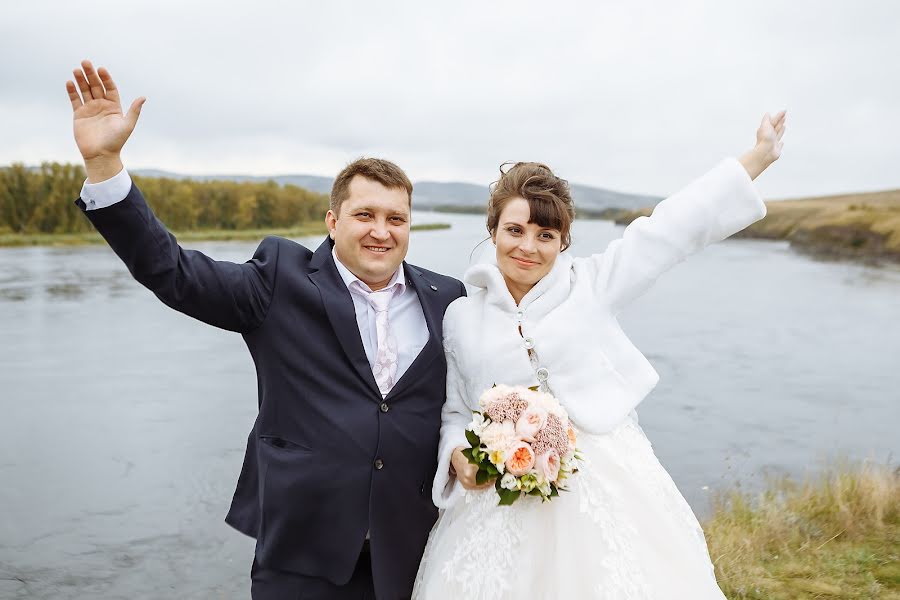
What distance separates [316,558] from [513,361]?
1.17 metres

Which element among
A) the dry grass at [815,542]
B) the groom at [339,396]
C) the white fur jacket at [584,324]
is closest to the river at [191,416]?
the dry grass at [815,542]

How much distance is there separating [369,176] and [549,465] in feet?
4.76

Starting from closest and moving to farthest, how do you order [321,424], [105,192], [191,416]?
1. [105,192]
2. [321,424]
3. [191,416]

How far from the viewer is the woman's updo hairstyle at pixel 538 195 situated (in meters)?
3.25

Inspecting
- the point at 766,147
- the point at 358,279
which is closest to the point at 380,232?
the point at 358,279

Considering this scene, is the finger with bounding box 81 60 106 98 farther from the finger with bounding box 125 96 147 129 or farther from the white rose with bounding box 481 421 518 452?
the white rose with bounding box 481 421 518 452

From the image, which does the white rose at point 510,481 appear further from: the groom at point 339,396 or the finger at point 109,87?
the finger at point 109,87

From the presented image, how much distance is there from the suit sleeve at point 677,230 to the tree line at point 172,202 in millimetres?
53278

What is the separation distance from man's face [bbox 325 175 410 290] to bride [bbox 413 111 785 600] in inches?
16.0

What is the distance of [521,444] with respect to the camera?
8.95ft

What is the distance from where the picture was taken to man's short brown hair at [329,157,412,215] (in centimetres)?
326

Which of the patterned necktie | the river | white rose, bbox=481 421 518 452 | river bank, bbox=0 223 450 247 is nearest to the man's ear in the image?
the patterned necktie

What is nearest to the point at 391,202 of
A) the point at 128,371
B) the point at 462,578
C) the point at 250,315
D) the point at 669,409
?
the point at 250,315

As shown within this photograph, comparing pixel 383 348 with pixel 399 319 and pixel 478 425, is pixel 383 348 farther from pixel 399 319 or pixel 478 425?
pixel 478 425
